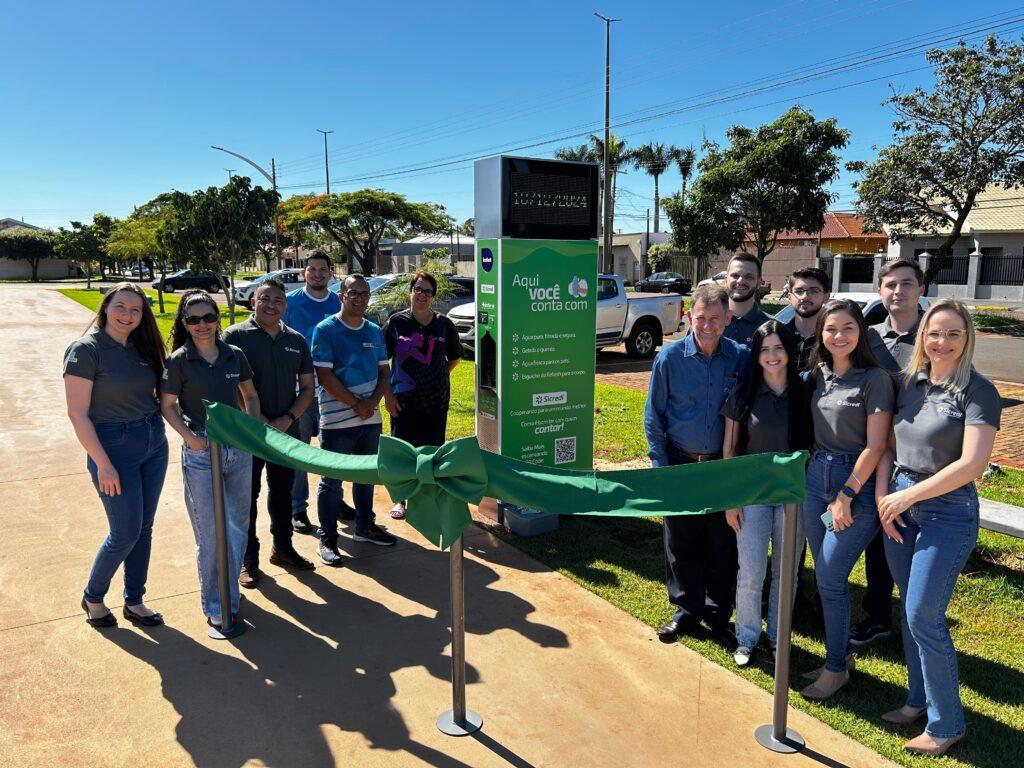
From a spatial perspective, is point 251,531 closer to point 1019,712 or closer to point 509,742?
point 509,742

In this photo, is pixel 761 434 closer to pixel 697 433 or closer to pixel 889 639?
pixel 697 433

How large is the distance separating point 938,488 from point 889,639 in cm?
154

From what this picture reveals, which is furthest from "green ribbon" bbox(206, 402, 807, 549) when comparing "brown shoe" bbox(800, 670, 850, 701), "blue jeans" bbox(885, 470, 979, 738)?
"brown shoe" bbox(800, 670, 850, 701)

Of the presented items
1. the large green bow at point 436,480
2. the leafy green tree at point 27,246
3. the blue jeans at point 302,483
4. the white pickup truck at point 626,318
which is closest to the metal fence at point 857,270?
the white pickup truck at point 626,318

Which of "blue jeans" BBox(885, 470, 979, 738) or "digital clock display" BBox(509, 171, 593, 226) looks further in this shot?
"digital clock display" BBox(509, 171, 593, 226)

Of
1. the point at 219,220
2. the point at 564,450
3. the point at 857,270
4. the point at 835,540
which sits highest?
the point at 219,220

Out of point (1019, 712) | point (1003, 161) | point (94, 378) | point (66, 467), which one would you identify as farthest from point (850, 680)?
point (1003, 161)

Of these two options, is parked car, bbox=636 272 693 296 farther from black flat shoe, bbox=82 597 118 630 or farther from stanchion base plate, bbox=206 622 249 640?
black flat shoe, bbox=82 597 118 630

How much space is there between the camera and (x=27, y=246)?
2714 inches

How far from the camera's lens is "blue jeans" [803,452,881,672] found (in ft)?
11.1

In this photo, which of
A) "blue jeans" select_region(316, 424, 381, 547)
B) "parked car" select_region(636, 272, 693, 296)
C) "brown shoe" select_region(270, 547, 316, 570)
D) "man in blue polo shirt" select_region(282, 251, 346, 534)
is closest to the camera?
"brown shoe" select_region(270, 547, 316, 570)

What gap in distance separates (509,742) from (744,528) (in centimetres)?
156

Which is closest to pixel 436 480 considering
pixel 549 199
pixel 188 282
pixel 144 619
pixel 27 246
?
pixel 144 619

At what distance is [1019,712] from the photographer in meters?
3.36
